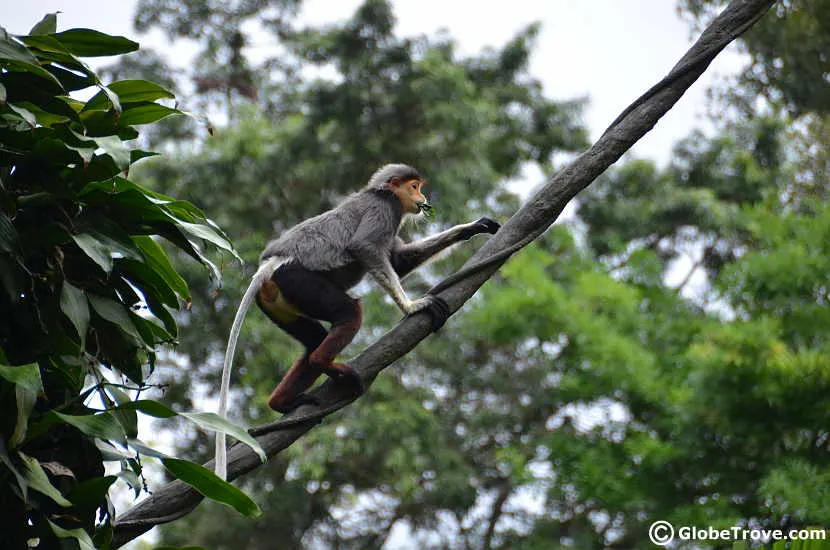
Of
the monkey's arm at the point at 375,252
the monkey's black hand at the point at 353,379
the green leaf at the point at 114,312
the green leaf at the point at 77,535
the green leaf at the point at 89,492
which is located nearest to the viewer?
the green leaf at the point at 77,535

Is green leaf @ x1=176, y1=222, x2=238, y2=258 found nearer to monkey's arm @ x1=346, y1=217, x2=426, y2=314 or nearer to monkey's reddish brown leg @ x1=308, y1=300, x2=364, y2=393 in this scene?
monkey's reddish brown leg @ x1=308, y1=300, x2=364, y2=393

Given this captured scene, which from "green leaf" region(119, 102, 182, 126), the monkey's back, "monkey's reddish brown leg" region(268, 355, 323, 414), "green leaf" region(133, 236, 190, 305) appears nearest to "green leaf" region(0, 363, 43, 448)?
"green leaf" region(133, 236, 190, 305)

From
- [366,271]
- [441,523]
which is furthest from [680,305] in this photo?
[366,271]

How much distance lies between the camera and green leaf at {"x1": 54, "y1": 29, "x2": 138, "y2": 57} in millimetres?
2797

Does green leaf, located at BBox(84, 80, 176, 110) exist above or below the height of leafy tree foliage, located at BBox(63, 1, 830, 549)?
below

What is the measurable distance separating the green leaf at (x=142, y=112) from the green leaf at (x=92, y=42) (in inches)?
5.9

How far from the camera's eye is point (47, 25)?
9.44 feet

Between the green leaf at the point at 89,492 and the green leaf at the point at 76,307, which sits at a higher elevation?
the green leaf at the point at 76,307

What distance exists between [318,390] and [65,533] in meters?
1.37

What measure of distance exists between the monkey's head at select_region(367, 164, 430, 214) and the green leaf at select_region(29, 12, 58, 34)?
202cm

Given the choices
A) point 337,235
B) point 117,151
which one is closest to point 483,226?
point 337,235

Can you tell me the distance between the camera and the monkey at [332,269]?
3996 mm

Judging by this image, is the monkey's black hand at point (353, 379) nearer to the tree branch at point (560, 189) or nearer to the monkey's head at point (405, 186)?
the tree branch at point (560, 189)

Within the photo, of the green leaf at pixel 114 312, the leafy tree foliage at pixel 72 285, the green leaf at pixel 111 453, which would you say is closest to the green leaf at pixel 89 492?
the leafy tree foliage at pixel 72 285
